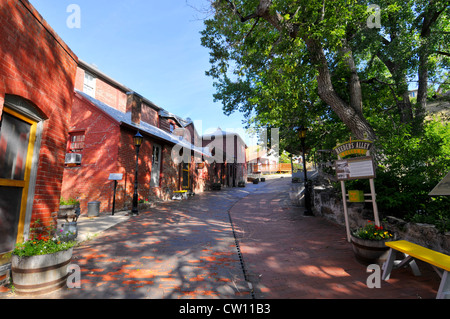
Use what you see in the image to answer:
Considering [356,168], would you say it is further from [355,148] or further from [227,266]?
[227,266]

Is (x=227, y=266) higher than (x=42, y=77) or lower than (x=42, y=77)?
lower

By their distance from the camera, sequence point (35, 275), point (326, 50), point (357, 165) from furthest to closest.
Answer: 1. point (326, 50)
2. point (357, 165)
3. point (35, 275)

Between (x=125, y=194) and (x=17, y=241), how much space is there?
7350mm

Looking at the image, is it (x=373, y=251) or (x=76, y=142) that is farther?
(x=76, y=142)

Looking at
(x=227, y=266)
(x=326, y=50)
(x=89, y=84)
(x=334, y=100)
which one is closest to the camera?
(x=227, y=266)

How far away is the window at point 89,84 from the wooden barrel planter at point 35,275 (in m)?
14.8

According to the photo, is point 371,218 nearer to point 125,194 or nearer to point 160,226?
point 160,226

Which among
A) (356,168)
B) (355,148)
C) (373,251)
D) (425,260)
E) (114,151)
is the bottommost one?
(373,251)

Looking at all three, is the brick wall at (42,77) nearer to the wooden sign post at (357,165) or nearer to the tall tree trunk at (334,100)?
the wooden sign post at (357,165)

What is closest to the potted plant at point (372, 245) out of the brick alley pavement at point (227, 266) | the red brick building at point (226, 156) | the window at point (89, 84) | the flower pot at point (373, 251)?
the flower pot at point (373, 251)

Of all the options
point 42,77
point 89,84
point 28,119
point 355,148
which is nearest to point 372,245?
point 355,148

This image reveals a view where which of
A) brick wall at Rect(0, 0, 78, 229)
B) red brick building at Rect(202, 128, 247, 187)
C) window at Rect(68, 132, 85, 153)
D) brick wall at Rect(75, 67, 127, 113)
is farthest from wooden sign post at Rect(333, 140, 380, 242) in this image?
red brick building at Rect(202, 128, 247, 187)

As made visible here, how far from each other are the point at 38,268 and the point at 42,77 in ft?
10.4

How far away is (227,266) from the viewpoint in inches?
158
